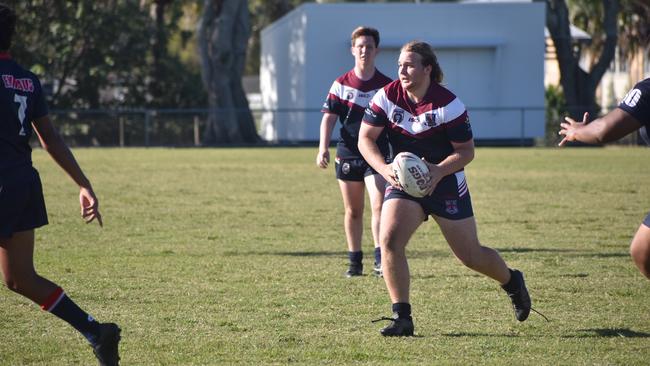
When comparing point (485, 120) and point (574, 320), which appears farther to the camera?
point (485, 120)

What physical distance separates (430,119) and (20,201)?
2.71 meters

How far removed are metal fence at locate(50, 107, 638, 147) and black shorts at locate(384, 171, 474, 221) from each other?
91.1 feet

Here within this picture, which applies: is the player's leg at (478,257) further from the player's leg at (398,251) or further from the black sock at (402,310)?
the black sock at (402,310)

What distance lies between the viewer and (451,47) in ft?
123

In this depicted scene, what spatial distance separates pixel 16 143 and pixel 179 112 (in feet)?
98.1

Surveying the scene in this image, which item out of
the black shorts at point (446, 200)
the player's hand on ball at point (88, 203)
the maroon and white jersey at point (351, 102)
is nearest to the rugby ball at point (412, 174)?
the black shorts at point (446, 200)

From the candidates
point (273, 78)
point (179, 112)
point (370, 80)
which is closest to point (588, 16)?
point (273, 78)

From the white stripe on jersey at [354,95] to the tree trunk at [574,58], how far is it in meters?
31.8

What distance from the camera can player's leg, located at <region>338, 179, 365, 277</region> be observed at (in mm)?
9570

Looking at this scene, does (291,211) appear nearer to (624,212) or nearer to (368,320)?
(624,212)

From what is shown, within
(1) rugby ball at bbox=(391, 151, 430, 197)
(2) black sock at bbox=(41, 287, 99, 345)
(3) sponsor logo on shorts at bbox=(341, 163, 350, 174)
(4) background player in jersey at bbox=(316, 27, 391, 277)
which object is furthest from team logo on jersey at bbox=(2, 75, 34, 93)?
(3) sponsor logo on shorts at bbox=(341, 163, 350, 174)

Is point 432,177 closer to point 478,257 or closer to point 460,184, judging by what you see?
point 460,184

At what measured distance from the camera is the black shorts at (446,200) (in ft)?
22.8

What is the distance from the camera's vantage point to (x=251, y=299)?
8391mm
